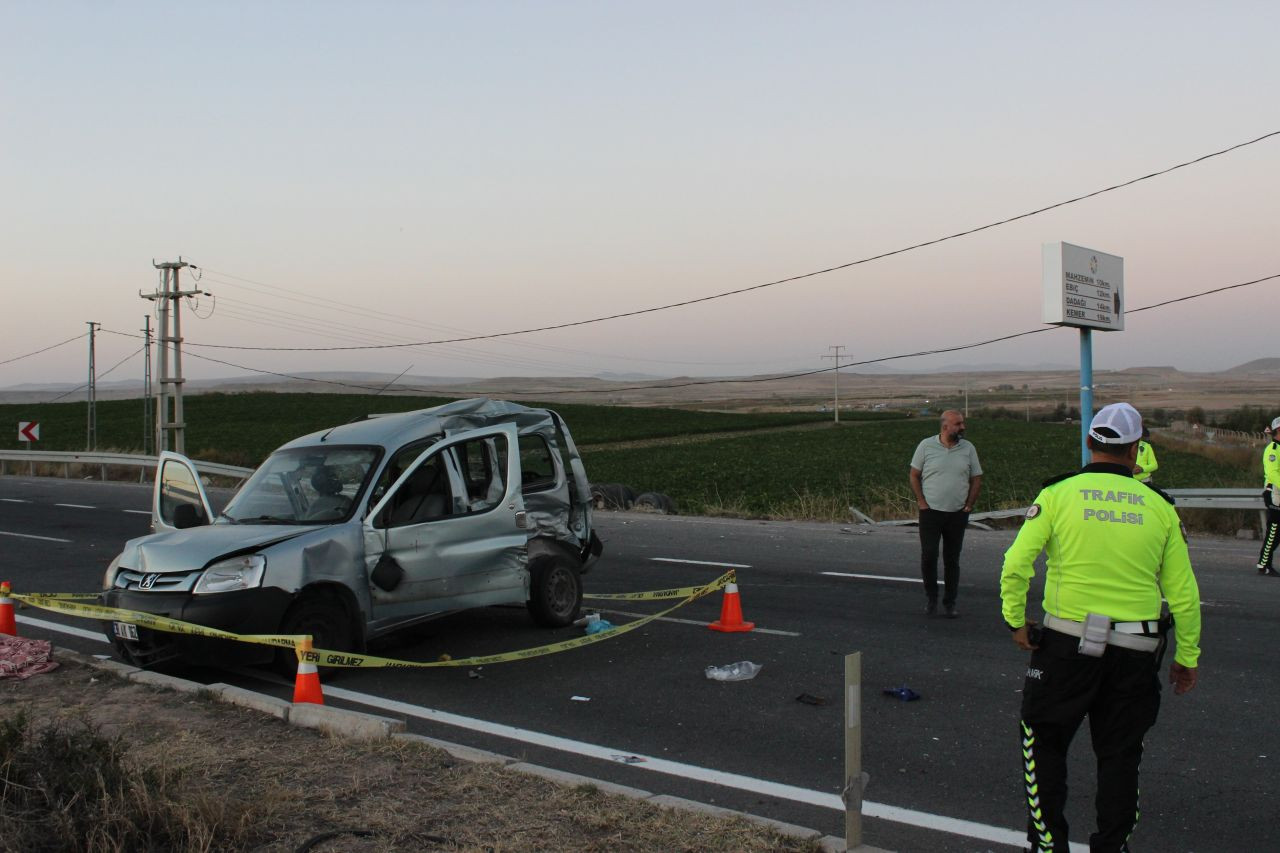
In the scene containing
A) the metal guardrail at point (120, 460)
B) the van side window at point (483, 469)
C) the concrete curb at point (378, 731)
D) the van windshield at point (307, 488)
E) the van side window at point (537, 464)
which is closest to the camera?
the concrete curb at point (378, 731)

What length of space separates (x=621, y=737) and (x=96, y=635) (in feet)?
17.2

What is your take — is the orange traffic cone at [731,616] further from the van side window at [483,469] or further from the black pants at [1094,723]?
the black pants at [1094,723]

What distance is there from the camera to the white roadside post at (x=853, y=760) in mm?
4277

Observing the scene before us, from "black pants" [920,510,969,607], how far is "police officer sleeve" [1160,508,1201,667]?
5.64 metres

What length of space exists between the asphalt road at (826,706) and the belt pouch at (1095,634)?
1.14 m

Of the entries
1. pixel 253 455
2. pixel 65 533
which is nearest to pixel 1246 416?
pixel 253 455

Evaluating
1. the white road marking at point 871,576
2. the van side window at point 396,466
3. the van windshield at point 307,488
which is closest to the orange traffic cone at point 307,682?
the van windshield at point 307,488

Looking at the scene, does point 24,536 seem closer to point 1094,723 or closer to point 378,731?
point 378,731

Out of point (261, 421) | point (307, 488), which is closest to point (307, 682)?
point (307, 488)

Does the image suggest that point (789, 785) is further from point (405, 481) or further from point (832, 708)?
point (405, 481)

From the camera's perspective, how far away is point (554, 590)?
9.55 m

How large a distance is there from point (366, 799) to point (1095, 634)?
3.03m

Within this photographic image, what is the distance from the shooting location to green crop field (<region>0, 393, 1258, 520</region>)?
85.5ft

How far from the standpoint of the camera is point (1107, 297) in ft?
60.0
